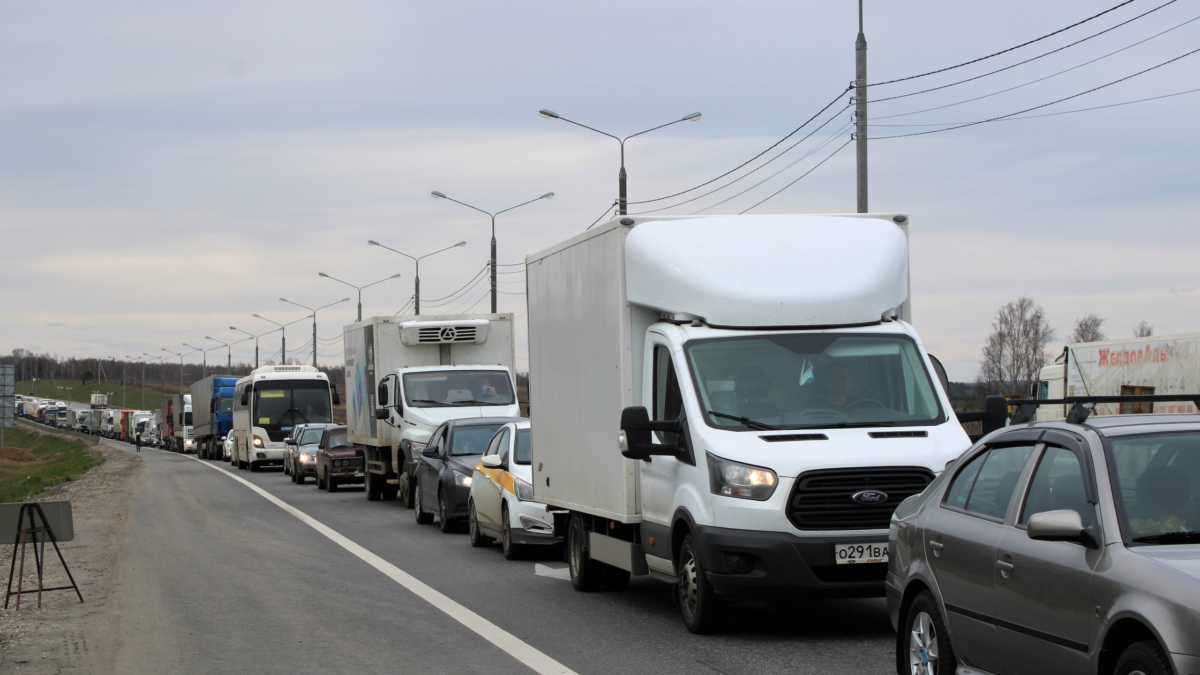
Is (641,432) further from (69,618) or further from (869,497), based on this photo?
(69,618)

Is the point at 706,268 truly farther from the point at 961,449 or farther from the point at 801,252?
the point at 961,449

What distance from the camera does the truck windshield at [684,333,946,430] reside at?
925 centimetres

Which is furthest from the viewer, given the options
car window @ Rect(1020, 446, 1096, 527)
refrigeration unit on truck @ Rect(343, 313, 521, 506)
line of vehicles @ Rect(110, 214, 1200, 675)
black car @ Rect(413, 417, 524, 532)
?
refrigeration unit on truck @ Rect(343, 313, 521, 506)

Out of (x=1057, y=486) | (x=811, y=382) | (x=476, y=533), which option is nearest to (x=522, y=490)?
(x=476, y=533)

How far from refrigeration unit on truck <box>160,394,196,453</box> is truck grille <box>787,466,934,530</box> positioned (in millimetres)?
78155

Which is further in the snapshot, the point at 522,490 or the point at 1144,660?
the point at 522,490

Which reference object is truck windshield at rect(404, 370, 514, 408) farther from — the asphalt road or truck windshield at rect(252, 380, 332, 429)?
truck windshield at rect(252, 380, 332, 429)

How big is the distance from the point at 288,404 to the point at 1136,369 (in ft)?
98.0

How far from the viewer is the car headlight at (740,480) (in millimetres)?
8578

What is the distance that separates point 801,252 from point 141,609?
20.3 feet

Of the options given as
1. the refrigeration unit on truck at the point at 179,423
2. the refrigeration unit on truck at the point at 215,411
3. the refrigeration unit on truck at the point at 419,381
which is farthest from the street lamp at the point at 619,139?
the refrigeration unit on truck at the point at 179,423

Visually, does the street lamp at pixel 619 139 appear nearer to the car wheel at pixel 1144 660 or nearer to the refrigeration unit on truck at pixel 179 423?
the car wheel at pixel 1144 660

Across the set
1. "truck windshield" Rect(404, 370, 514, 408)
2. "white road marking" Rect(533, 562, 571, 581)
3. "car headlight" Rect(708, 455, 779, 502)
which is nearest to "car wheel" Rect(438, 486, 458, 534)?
"white road marking" Rect(533, 562, 571, 581)

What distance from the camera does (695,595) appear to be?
906 centimetres
